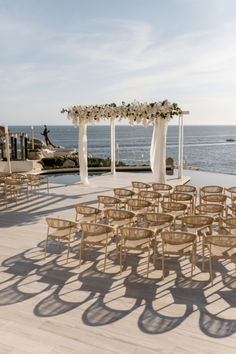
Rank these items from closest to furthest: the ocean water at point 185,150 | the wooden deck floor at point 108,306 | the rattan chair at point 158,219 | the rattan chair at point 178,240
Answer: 1. the wooden deck floor at point 108,306
2. the rattan chair at point 178,240
3. the rattan chair at point 158,219
4. the ocean water at point 185,150

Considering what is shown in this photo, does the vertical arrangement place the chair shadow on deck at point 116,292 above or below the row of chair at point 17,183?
below

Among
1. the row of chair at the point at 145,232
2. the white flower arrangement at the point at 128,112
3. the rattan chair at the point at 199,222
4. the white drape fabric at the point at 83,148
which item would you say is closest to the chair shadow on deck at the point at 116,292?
the row of chair at the point at 145,232

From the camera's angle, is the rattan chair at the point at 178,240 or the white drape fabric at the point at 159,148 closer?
the rattan chair at the point at 178,240

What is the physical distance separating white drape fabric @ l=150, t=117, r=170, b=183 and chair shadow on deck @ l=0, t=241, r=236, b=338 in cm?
534

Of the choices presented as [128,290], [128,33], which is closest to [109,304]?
[128,290]

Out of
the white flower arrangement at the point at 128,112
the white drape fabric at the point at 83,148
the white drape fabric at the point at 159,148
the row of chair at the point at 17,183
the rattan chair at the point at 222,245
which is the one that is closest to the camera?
the rattan chair at the point at 222,245

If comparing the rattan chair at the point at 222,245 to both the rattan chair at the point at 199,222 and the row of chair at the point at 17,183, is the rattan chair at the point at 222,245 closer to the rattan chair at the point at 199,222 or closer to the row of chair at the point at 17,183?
the rattan chair at the point at 199,222

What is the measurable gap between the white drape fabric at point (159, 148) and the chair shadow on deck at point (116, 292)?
534cm

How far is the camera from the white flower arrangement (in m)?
9.91

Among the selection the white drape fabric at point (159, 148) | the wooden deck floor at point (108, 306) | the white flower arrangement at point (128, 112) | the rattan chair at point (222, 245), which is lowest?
the wooden deck floor at point (108, 306)

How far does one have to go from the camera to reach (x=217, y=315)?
375 centimetres

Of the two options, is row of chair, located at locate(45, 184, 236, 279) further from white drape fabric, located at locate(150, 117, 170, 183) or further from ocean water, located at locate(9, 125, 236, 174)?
ocean water, located at locate(9, 125, 236, 174)

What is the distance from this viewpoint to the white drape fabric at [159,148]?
1018 cm

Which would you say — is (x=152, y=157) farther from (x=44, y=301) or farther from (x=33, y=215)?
(x=44, y=301)
